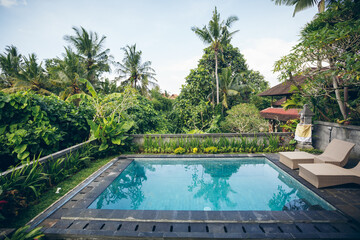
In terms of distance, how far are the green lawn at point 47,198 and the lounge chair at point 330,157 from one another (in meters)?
6.29

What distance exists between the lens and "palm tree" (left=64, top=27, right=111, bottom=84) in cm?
1964

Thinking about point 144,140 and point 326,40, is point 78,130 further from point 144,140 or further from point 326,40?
point 326,40

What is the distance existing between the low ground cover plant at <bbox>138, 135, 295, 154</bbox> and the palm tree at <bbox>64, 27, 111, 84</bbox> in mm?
16147

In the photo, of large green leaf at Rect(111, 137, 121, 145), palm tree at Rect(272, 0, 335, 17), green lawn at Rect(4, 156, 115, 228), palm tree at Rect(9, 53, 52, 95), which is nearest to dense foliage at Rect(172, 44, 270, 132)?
large green leaf at Rect(111, 137, 121, 145)

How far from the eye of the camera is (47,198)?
3.74m

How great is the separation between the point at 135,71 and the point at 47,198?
64.8 ft

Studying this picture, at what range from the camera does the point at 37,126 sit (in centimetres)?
496

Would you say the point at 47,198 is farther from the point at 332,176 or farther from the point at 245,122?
the point at 245,122

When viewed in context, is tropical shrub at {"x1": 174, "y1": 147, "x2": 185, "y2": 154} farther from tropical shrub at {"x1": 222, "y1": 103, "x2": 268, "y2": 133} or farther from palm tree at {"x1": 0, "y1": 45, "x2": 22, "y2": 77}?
palm tree at {"x1": 0, "y1": 45, "x2": 22, "y2": 77}

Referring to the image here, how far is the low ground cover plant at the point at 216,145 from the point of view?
7.19m

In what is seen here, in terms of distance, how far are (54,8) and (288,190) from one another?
12188 millimetres

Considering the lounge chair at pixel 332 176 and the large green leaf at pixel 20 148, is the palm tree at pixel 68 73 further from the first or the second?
the lounge chair at pixel 332 176

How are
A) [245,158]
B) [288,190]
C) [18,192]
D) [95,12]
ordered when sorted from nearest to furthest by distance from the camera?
[18,192] → [288,190] → [245,158] → [95,12]

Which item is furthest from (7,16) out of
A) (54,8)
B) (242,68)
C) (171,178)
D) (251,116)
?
(242,68)
